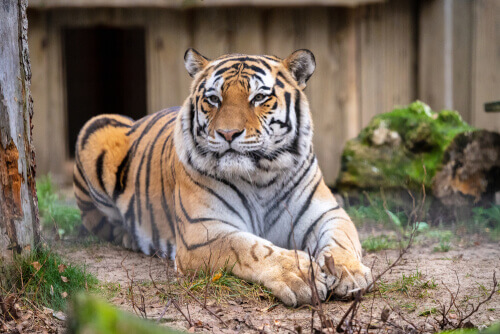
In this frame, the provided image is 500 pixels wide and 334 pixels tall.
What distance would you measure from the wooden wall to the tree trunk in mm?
4714

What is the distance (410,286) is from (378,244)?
1.22 meters

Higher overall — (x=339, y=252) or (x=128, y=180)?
(x=128, y=180)

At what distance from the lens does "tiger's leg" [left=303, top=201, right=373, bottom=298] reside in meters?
3.10

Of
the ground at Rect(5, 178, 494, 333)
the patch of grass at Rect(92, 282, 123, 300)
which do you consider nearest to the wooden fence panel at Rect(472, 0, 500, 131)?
the ground at Rect(5, 178, 494, 333)

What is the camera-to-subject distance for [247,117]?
11.6ft

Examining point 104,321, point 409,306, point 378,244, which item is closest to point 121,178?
point 378,244

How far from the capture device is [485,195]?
5.71 m

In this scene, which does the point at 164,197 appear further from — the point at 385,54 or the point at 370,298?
the point at 385,54

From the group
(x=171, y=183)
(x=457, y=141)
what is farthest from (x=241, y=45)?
(x=171, y=183)

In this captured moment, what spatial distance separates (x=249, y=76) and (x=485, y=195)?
3124 millimetres

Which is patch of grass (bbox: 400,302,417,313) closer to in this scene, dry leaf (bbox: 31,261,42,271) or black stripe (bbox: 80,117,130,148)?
dry leaf (bbox: 31,261,42,271)

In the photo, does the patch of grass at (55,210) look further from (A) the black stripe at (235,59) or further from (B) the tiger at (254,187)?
(A) the black stripe at (235,59)

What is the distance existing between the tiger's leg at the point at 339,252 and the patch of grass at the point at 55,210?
223 cm

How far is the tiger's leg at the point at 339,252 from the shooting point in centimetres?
310
